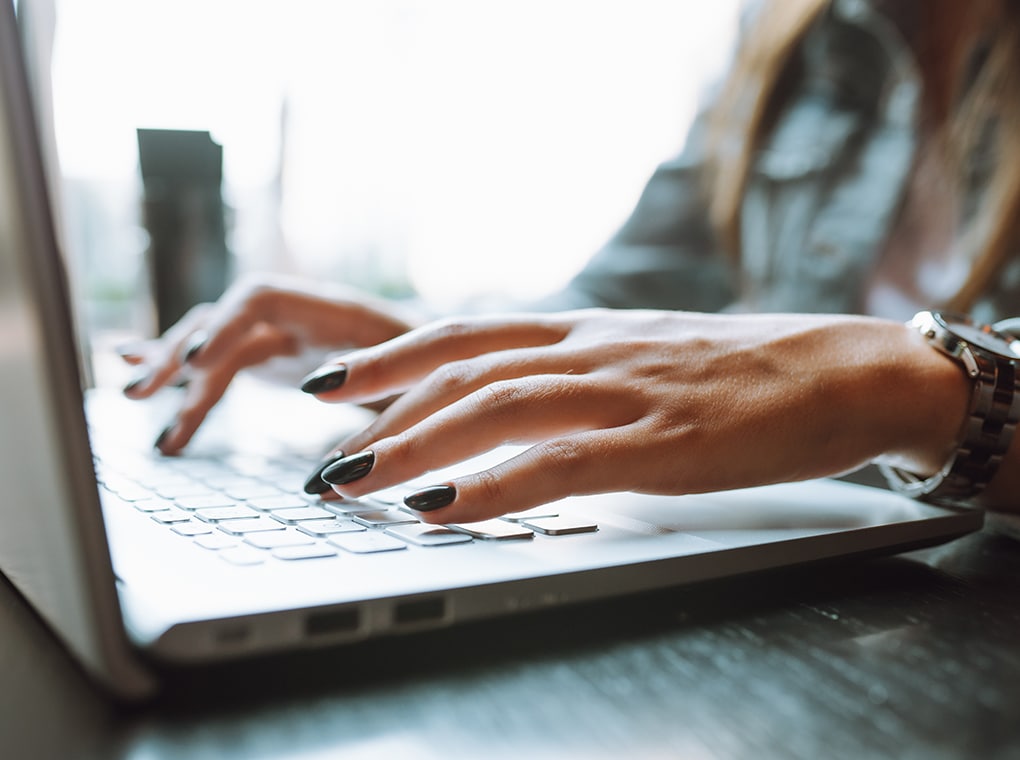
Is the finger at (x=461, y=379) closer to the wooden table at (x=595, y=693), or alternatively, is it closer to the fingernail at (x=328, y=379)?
the fingernail at (x=328, y=379)

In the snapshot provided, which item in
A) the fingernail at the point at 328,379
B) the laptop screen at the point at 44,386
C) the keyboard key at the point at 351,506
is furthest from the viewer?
the fingernail at the point at 328,379

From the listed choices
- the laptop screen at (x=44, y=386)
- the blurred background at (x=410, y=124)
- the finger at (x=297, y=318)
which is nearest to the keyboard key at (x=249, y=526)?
the laptop screen at (x=44, y=386)

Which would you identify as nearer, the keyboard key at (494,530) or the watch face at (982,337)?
the keyboard key at (494,530)

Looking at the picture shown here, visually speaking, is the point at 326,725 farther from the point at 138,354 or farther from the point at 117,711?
the point at 138,354

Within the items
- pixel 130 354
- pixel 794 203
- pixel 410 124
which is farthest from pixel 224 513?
pixel 410 124

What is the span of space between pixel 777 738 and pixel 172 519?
0.28 meters

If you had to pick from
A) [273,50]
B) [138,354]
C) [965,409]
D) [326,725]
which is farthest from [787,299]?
[273,50]

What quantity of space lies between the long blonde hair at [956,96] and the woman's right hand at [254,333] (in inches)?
26.2

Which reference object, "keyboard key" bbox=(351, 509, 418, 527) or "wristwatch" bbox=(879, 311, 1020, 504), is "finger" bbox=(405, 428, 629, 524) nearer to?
"keyboard key" bbox=(351, 509, 418, 527)

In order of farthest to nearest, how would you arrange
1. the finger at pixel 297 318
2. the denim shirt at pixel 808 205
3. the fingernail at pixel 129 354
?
the denim shirt at pixel 808 205 < the fingernail at pixel 129 354 < the finger at pixel 297 318

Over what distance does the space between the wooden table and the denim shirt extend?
2.58 feet

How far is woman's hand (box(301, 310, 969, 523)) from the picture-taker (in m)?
0.42

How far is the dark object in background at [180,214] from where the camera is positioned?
127 centimetres

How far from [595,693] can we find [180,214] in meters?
1.20
